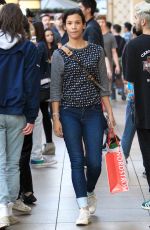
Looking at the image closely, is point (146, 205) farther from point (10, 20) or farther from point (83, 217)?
point (10, 20)

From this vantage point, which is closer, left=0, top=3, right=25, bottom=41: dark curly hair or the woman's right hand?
left=0, top=3, right=25, bottom=41: dark curly hair

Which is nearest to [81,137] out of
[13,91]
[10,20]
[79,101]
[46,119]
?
[79,101]

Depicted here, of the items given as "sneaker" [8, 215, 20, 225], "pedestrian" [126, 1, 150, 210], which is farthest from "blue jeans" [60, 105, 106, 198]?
"sneaker" [8, 215, 20, 225]

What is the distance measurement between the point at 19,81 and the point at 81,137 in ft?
2.59

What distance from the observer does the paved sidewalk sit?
579cm

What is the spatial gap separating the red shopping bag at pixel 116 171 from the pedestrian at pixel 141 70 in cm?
37

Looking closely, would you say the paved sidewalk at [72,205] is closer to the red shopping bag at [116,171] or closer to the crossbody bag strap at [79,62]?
the red shopping bag at [116,171]

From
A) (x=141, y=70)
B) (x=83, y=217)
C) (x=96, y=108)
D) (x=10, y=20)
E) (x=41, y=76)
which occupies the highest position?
(x=10, y=20)

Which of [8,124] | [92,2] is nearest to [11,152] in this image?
[8,124]

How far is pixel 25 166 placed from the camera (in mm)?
6305

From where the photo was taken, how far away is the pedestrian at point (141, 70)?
589cm

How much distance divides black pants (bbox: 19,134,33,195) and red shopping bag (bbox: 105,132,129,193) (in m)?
0.86

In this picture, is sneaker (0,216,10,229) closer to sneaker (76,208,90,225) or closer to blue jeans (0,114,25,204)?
blue jeans (0,114,25,204)

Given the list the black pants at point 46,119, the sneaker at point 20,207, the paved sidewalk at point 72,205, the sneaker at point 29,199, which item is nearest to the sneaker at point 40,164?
the paved sidewalk at point 72,205
